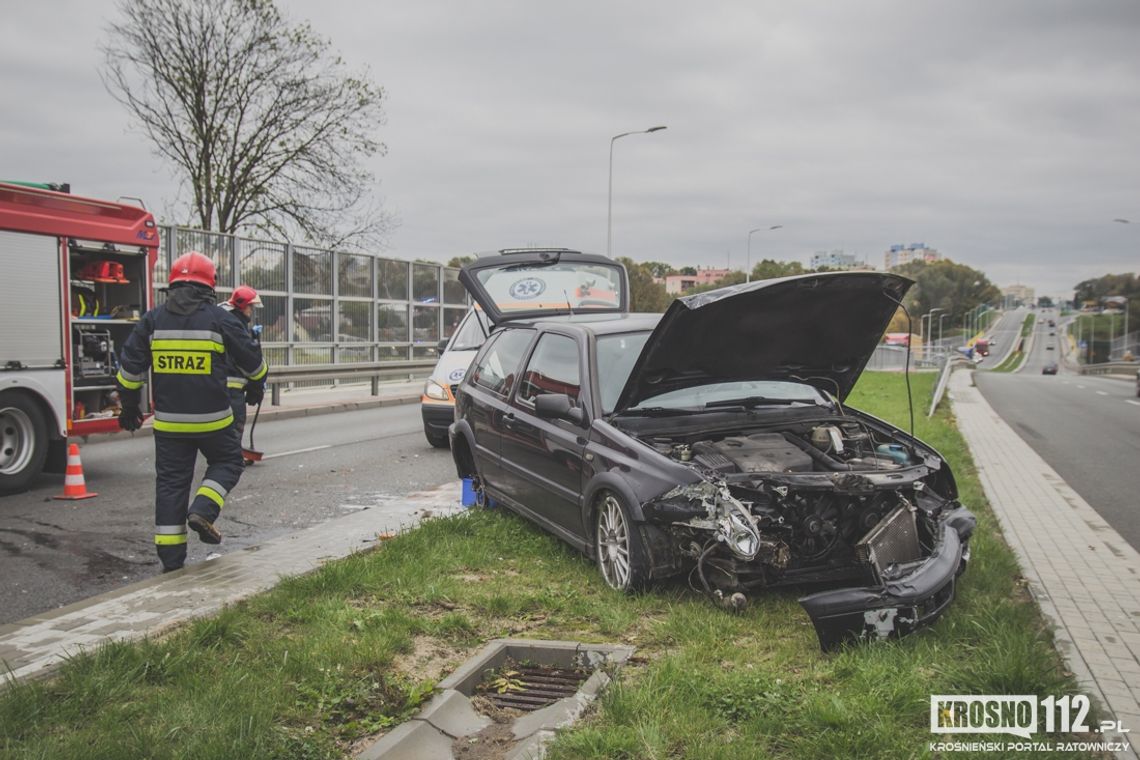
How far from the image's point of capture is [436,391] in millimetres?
11578

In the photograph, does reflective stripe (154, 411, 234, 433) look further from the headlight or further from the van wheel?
the headlight

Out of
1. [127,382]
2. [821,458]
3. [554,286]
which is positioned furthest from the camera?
[554,286]

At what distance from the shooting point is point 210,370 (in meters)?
5.74

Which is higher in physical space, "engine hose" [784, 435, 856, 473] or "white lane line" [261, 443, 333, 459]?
"engine hose" [784, 435, 856, 473]

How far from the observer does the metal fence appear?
730 inches

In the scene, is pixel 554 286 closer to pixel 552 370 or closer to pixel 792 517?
pixel 552 370

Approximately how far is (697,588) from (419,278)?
21383mm

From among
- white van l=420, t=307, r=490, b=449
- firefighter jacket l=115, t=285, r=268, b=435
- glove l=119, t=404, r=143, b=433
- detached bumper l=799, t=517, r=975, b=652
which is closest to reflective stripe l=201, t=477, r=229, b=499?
firefighter jacket l=115, t=285, r=268, b=435

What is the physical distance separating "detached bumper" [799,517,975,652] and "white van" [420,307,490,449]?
747 centimetres

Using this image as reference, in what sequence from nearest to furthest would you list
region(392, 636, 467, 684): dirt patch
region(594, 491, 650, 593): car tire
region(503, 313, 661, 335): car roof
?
region(392, 636, 467, 684): dirt patch < region(594, 491, 650, 593): car tire < region(503, 313, 661, 335): car roof

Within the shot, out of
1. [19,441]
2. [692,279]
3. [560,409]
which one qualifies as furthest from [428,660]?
[692,279]

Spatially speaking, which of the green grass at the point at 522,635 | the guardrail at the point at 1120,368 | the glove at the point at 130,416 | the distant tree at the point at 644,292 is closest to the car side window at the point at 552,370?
the green grass at the point at 522,635

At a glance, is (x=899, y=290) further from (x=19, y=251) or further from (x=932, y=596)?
(x=19, y=251)

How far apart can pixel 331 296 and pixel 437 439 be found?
415 inches
